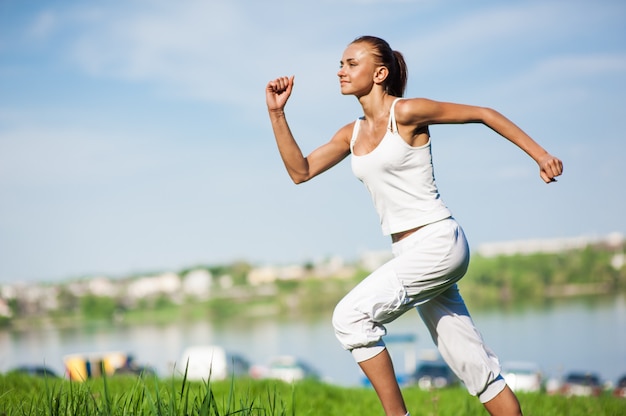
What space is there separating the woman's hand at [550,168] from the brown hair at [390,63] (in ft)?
2.55

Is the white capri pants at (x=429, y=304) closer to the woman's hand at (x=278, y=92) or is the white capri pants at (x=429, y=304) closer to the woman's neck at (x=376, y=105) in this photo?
the woman's neck at (x=376, y=105)

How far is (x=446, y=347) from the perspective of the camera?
3.66m

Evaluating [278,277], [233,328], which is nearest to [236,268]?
[278,277]

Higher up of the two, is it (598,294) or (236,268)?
(236,268)

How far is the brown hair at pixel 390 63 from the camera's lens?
3619 mm

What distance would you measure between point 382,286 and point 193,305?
12087cm

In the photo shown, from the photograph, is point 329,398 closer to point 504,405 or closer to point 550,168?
point 504,405

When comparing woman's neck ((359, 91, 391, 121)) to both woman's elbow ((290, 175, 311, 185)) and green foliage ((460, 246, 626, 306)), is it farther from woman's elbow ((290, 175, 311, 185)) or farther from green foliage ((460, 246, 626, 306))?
green foliage ((460, 246, 626, 306))

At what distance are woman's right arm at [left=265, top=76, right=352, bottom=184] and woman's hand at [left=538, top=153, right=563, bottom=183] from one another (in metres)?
0.92

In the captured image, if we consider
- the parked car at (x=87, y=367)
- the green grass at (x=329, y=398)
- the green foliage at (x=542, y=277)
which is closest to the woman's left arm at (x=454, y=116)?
the parked car at (x=87, y=367)

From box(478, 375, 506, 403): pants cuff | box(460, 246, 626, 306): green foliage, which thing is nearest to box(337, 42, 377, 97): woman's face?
box(478, 375, 506, 403): pants cuff

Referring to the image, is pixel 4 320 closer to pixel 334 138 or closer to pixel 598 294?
pixel 598 294

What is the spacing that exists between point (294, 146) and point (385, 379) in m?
1.08

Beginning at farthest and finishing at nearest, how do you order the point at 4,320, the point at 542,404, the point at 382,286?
the point at 4,320
the point at 542,404
the point at 382,286
